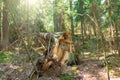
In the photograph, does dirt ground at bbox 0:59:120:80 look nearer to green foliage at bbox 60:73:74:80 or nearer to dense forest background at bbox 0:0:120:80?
green foliage at bbox 60:73:74:80

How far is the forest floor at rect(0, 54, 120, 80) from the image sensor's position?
31.4ft

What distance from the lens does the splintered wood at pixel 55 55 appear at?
8.63 meters

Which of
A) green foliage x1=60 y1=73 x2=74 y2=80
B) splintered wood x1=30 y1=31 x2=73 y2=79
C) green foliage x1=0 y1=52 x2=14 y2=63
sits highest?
splintered wood x1=30 y1=31 x2=73 y2=79

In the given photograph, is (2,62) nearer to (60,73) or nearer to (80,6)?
(60,73)

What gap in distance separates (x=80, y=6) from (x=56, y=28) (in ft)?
19.4

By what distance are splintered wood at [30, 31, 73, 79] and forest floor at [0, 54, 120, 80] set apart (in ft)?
2.26

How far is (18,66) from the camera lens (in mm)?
10930

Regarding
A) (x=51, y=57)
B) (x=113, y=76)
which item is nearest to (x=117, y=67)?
(x=113, y=76)

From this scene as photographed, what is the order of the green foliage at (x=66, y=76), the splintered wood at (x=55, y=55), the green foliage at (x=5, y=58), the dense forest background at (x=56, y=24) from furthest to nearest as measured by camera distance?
1. the green foliage at (x=5, y=58)
2. the green foliage at (x=66, y=76)
3. the splintered wood at (x=55, y=55)
4. the dense forest background at (x=56, y=24)

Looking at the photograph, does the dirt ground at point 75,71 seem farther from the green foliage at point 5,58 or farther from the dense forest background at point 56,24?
the green foliage at point 5,58

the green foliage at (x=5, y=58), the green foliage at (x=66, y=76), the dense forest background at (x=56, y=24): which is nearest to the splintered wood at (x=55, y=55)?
the green foliage at (x=66, y=76)

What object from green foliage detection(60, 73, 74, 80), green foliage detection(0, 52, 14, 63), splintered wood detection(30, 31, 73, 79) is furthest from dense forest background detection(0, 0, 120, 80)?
green foliage detection(60, 73, 74, 80)

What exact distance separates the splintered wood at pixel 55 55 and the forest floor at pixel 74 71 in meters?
0.69

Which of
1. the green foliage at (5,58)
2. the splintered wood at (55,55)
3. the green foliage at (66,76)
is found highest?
the splintered wood at (55,55)
